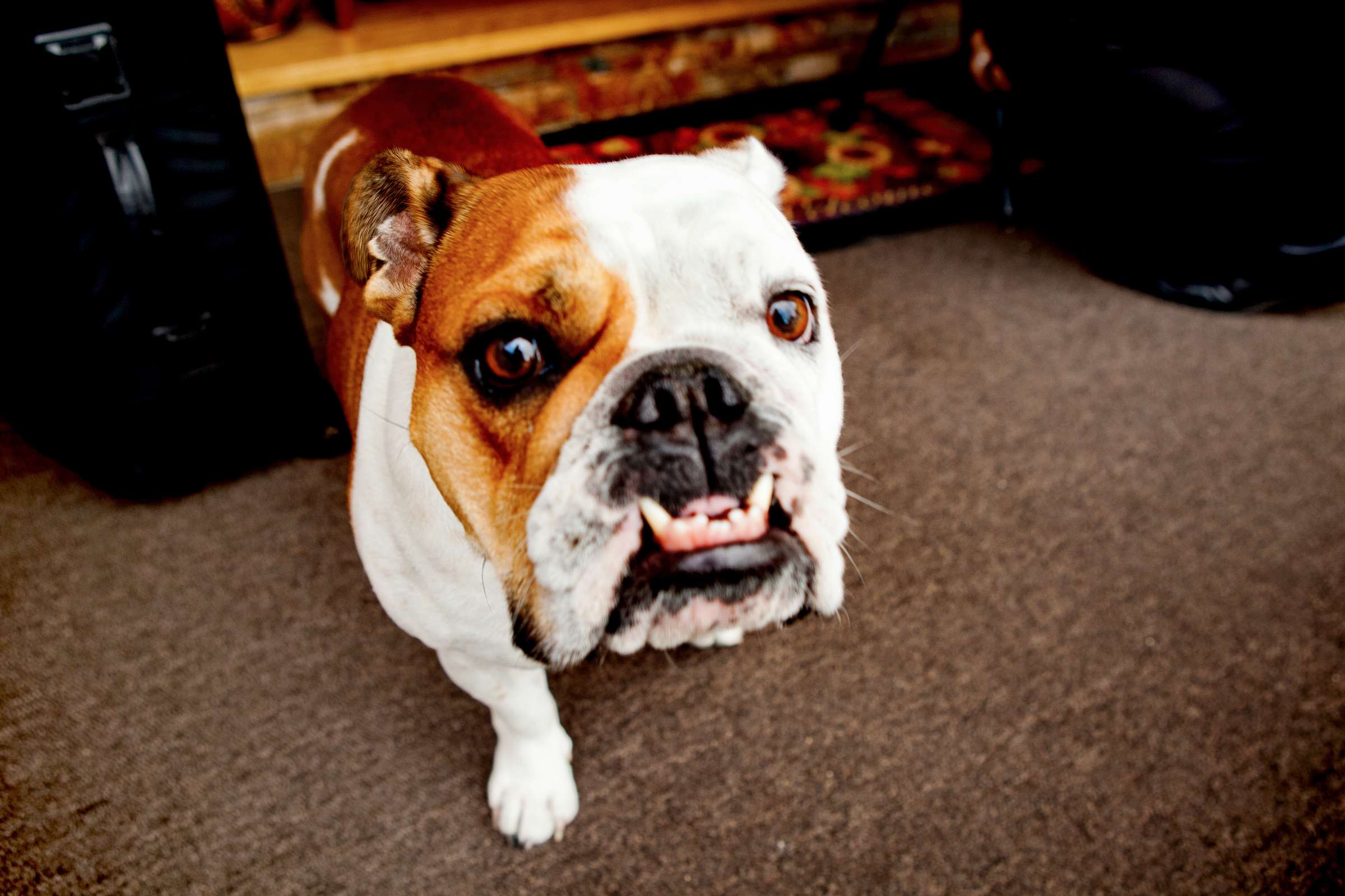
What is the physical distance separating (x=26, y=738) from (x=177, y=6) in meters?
1.60

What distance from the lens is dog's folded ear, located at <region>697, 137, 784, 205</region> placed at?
1.57 metres

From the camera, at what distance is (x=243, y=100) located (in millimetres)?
3393

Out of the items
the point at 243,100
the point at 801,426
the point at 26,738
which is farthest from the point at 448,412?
the point at 243,100

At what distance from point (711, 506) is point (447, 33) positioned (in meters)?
3.57

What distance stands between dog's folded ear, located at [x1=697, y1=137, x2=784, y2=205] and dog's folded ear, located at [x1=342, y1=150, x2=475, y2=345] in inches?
20.5

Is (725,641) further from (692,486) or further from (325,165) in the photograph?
(325,165)

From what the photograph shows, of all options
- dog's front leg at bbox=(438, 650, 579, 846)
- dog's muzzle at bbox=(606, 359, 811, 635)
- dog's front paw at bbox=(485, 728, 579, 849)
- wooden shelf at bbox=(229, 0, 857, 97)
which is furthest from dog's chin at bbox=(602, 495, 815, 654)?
wooden shelf at bbox=(229, 0, 857, 97)

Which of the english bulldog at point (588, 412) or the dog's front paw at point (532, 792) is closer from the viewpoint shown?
the english bulldog at point (588, 412)

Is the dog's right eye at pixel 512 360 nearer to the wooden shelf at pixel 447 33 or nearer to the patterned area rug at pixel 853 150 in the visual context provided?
the patterned area rug at pixel 853 150

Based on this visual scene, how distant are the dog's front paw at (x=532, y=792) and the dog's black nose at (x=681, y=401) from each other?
3.10ft

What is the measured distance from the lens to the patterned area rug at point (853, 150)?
347 centimetres

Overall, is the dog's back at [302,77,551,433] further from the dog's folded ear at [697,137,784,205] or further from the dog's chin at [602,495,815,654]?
the dog's chin at [602,495,815,654]

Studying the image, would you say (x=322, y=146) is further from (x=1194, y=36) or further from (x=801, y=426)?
(x=1194, y=36)

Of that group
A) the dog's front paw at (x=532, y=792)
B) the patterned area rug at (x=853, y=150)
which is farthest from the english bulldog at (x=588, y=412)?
the patterned area rug at (x=853, y=150)
